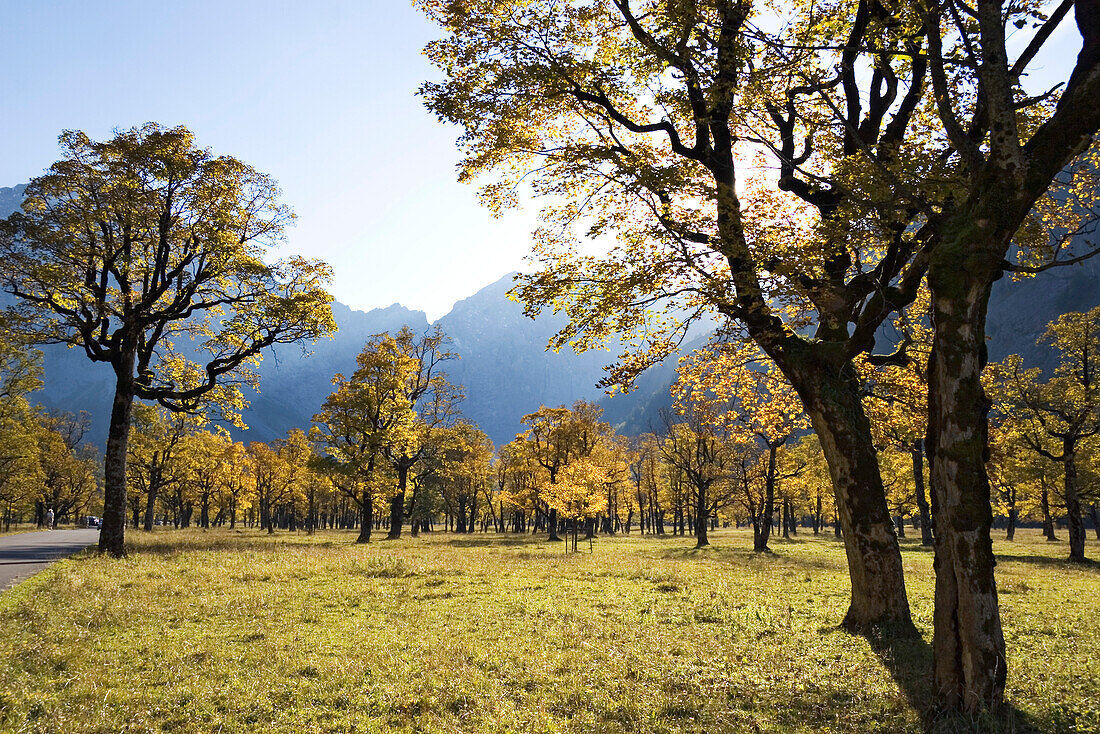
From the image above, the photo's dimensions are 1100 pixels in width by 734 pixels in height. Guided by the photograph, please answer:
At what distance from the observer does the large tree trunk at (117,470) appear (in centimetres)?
2138

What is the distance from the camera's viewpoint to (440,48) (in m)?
11.4

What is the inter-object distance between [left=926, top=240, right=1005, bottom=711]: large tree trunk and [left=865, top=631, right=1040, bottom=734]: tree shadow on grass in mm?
173

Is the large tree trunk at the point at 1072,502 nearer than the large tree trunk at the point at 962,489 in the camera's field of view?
No

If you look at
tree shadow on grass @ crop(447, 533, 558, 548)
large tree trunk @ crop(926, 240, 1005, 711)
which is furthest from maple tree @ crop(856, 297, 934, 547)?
tree shadow on grass @ crop(447, 533, 558, 548)

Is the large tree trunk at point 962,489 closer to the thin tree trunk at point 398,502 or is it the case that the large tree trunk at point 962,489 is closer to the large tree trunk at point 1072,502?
the large tree trunk at point 1072,502

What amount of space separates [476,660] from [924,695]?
6250mm

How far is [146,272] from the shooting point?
22594 mm

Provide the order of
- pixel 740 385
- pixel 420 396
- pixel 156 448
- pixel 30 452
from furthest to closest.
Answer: pixel 156 448 < pixel 420 396 < pixel 30 452 < pixel 740 385

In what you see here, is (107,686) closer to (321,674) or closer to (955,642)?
(321,674)

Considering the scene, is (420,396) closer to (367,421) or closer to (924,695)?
(367,421)

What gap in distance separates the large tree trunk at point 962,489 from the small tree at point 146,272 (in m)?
22.3

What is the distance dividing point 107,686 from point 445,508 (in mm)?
81378

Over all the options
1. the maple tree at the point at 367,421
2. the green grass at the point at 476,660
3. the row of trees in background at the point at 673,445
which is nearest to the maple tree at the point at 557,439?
the row of trees in background at the point at 673,445

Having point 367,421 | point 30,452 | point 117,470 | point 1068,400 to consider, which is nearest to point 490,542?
point 367,421
